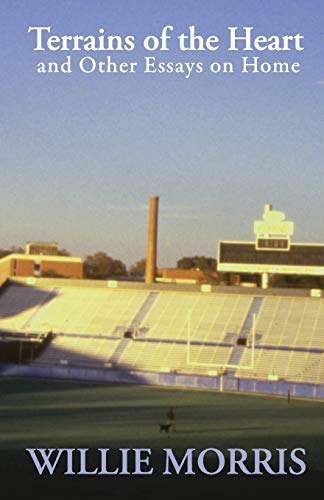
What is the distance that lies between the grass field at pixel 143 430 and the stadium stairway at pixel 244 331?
6366 mm

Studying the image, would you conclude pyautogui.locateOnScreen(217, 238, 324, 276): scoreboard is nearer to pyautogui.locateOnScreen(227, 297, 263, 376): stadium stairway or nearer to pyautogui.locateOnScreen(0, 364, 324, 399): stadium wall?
pyautogui.locateOnScreen(227, 297, 263, 376): stadium stairway

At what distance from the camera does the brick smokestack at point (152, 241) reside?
7944 cm

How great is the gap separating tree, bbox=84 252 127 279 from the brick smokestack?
58.1 meters

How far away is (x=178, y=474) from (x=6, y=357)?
36.7 m

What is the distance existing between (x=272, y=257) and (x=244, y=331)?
9483 millimetres

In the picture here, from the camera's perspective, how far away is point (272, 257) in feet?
230

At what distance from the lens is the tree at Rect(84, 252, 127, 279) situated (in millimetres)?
140750

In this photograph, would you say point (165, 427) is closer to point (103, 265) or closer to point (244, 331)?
point (244, 331)

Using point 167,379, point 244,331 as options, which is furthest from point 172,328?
point 167,379

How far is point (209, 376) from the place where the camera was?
55000 mm

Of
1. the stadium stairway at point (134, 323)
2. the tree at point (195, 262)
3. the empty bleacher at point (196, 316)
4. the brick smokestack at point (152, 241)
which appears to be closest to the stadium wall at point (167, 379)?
the stadium stairway at point (134, 323)

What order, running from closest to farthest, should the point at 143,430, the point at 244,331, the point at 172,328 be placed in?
the point at 143,430 < the point at 244,331 < the point at 172,328

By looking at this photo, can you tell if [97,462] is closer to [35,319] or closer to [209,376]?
[209,376]

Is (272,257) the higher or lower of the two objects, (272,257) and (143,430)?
the higher
